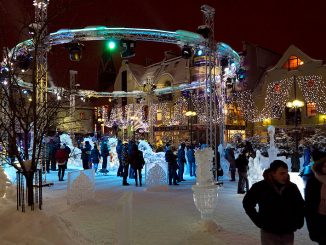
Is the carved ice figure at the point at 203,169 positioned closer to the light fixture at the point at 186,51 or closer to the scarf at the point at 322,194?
the scarf at the point at 322,194

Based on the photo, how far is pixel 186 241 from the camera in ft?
21.2

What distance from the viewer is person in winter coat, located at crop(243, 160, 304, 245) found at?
3.75 metres

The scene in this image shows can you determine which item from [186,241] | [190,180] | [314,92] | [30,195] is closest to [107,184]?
[190,180]

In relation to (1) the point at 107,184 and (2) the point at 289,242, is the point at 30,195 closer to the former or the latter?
(2) the point at 289,242

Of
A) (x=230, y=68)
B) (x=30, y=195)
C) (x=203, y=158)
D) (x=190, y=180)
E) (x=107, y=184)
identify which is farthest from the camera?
(x=230, y=68)

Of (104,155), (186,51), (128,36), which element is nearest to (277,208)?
(128,36)

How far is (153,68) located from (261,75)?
577 inches

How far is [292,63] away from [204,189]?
2954cm

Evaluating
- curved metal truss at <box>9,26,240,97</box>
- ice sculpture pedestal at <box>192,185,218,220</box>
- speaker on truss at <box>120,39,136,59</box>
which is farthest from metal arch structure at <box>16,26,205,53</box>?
ice sculpture pedestal at <box>192,185,218,220</box>

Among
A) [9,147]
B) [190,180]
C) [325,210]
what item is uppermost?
[9,147]

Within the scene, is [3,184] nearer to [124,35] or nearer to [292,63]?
[124,35]

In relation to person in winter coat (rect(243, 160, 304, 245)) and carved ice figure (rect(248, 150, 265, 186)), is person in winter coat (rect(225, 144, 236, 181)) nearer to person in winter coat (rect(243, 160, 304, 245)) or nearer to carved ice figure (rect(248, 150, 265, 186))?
carved ice figure (rect(248, 150, 265, 186))

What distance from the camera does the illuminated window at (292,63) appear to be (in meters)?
33.6

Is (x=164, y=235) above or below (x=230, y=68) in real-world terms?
below
